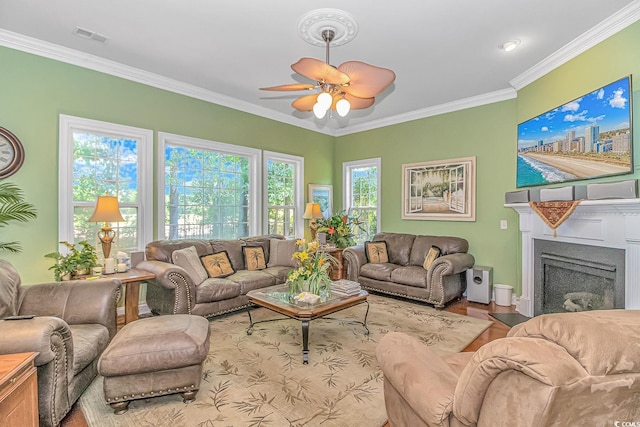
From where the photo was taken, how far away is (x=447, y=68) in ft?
12.6

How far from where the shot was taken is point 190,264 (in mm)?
3684

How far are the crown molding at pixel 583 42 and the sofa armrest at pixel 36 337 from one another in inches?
187

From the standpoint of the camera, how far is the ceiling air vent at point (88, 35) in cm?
306

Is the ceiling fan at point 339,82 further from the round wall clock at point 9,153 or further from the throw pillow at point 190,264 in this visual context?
the round wall clock at point 9,153

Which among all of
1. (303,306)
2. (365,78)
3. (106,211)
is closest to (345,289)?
(303,306)

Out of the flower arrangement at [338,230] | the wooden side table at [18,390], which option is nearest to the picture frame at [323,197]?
the flower arrangement at [338,230]

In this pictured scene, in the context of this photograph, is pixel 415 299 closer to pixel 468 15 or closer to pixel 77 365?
pixel 468 15

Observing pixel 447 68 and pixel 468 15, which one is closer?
pixel 468 15

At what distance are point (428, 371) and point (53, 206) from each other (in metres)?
3.95

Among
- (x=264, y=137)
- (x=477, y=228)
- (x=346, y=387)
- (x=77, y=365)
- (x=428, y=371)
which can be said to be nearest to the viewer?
(x=428, y=371)

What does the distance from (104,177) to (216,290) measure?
1.93m

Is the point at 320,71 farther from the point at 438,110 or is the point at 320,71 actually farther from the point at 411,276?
the point at 438,110

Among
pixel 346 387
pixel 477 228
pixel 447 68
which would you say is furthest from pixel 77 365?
pixel 477 228

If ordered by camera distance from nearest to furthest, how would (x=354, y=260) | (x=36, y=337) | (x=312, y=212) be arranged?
(x=36, y=337) < (x=354, y=260) < (x=312, y=212)
